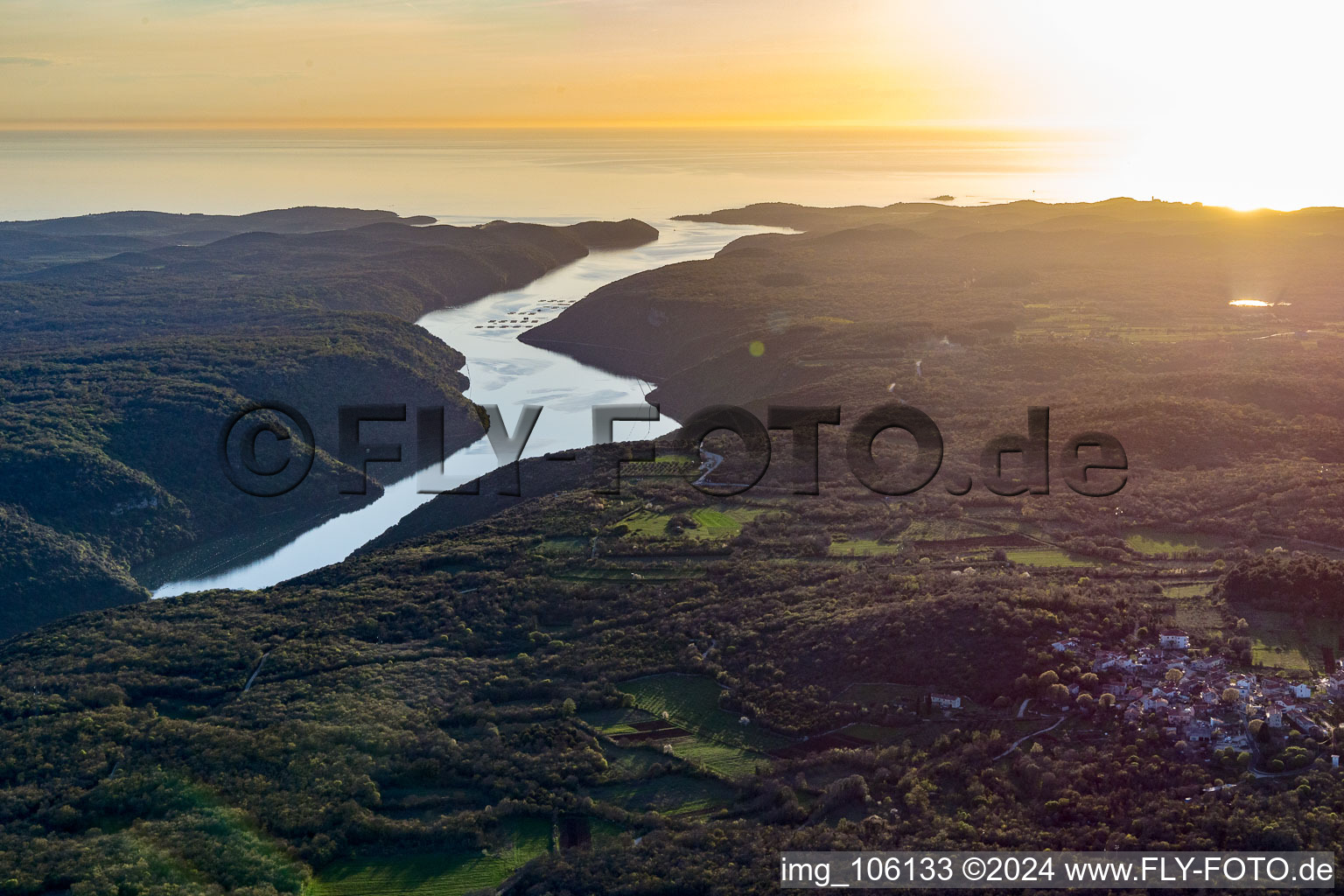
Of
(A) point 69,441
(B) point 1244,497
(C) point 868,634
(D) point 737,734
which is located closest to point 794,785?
(D) point 737,734

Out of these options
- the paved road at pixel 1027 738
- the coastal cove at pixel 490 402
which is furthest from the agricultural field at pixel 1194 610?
the coastal cove at pixel 490 402

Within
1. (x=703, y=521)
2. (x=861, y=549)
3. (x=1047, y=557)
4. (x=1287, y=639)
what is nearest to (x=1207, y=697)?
(x=1287, y=639)

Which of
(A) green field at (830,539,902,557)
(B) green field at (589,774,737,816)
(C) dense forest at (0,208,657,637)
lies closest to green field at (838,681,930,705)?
(B) green field at (589,774,737,816)

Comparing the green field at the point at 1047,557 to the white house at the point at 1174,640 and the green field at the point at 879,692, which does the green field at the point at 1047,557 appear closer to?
the white house at the point at 1174,640

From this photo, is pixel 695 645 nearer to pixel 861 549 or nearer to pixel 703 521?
pixel 861 549

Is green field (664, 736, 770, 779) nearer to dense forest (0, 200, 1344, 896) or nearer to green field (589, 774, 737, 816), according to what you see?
dense forest (0, 200, 1344, 896)
